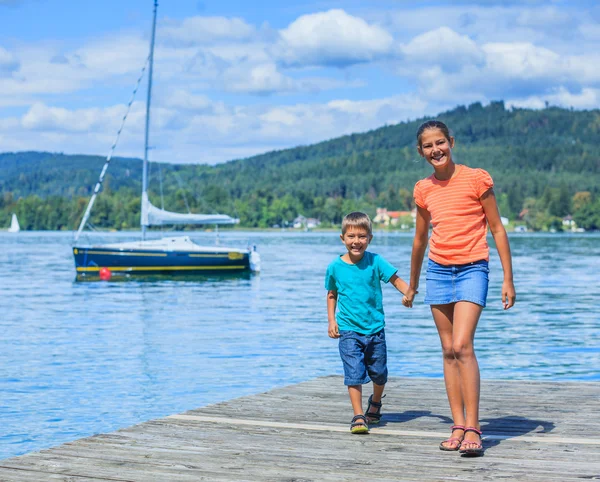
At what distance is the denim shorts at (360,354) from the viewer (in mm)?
6785

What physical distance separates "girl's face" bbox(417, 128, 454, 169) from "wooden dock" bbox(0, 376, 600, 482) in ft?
5.90

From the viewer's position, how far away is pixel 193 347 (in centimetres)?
2123

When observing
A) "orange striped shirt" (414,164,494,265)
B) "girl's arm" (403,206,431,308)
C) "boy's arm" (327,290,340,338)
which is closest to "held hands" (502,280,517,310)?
"orange striped shirt" (414,164,494,265)

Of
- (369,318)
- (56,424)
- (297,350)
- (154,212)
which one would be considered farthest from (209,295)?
(369,318)

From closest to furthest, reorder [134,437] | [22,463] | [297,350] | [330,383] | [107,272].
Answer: [22,463] < [134,437] < [330,383] < [297,350] < [107,272]

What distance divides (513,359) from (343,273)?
43.4 ft

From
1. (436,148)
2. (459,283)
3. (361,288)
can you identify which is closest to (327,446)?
(361,288)

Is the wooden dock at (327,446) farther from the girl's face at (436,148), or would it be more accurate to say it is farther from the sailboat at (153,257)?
the sailboat at (153,257)

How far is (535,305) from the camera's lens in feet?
105

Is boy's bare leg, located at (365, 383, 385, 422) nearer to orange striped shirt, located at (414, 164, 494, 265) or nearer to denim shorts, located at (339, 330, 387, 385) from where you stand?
denim shorts, located at (339, 330, 387, 385)

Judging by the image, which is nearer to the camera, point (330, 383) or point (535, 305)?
point (330, 383)

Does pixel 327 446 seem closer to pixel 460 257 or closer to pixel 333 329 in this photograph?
pixel 333 329

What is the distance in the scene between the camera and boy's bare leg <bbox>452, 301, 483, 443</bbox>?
5.93 metres

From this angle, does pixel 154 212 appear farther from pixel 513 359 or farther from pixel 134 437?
pixel 134 437
